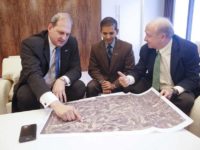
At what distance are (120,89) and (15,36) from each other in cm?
181

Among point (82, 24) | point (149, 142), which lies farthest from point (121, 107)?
point (82, 24)

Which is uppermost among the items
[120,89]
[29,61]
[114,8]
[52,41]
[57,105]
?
[114,8]

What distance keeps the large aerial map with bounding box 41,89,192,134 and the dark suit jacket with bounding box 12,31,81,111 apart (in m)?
0.27

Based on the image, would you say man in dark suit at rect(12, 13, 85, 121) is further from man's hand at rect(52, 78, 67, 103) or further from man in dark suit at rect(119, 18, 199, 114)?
man in dark suit at rect(119, 18, 199, 114)

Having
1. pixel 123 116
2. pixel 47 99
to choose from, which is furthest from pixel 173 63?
pixel 47 99

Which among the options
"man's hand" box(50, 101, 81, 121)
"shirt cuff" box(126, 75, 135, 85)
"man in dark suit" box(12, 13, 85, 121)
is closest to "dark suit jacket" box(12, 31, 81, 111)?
"man in dark suit" box(12, 13, 85, 121)

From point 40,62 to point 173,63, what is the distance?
98cm

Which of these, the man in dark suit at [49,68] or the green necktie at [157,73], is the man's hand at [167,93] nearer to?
the green necktie at [157,73]

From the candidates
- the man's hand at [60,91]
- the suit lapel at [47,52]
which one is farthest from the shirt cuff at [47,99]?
the suit lapel at [47,52]

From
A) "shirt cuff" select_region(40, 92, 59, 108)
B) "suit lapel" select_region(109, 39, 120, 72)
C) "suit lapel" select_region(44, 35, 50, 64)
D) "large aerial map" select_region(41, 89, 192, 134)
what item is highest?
"suit lapel" select_region(44, 35, 50, 64)

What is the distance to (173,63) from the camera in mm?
1734

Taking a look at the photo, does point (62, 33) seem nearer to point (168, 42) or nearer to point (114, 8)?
point (168, 42)

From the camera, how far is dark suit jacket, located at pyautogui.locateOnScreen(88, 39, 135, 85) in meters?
2.09

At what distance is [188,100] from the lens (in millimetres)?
1574
